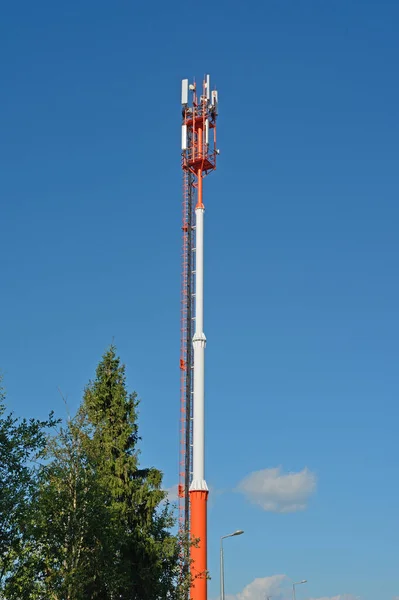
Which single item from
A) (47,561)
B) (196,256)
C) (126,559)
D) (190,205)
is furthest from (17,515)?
(190,205)

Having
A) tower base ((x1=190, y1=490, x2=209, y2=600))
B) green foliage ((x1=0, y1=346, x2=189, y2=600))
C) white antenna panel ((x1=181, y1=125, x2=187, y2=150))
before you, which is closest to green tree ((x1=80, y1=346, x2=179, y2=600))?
green foliage ((x1=0, y1=346, x2=189, y2=600))

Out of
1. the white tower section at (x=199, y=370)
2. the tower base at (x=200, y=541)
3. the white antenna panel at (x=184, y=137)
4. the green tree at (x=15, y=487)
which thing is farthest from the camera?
the white antenna panel at (x=184, y=137)

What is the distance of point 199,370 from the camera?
69938mm

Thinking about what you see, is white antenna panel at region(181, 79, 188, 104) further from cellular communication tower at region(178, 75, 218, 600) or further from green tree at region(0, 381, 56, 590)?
green tree at region(0, 381, 56, 590)

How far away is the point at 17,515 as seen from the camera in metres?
31.1

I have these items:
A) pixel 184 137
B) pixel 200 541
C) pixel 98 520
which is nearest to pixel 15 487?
pixel 98 520

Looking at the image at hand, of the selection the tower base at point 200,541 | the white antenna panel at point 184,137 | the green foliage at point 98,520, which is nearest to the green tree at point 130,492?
the green foliage at point 98,520

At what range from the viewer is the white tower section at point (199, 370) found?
219ft

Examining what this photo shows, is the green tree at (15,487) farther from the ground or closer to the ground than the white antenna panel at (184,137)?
closer to the ground

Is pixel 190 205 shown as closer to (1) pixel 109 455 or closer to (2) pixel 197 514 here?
(2) pixel 197 514

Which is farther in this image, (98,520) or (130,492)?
(130,492)

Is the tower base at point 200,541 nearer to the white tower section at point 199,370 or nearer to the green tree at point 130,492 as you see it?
the white tower section at point 199,370

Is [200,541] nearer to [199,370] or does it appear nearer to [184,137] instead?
[199,370]

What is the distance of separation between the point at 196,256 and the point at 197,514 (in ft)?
78.7
